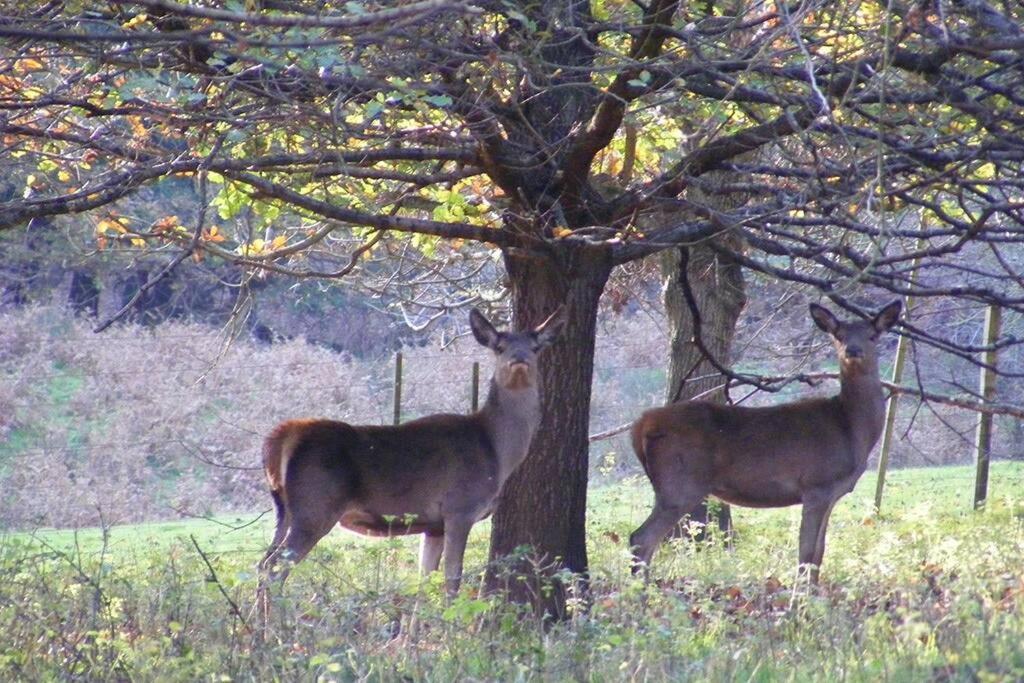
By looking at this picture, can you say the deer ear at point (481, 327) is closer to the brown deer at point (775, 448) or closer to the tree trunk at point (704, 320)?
the brown deer at point (775, 448)

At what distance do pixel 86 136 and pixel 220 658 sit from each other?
12.0 ft

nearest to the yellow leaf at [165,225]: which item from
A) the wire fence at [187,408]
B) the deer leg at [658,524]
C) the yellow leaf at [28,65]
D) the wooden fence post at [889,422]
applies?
the yellow leaf at [28,65]

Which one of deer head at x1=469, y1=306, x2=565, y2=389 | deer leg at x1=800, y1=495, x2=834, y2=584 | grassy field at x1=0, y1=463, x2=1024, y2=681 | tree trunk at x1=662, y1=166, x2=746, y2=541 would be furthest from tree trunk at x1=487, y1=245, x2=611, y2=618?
tree trunk at x1=662, y1=166, x2=746, y2=541

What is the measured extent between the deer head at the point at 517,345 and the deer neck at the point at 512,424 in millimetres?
98

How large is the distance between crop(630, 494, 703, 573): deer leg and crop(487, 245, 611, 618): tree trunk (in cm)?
136

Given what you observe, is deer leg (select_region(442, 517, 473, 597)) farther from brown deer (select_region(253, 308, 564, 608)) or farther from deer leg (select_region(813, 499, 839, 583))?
deer leg (select_region(813, 499, 839, 583))

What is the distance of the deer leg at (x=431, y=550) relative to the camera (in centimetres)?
1077

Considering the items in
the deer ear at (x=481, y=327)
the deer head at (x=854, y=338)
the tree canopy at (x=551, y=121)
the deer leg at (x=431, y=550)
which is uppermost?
the tree canopy at (x=551, y=121)

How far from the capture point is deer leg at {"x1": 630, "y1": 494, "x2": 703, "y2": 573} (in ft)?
36.8

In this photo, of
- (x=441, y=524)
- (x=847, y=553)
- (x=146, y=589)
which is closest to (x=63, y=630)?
(x=146, y=589)

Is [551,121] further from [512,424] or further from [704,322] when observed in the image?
[704,322]

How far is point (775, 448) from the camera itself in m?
11.6

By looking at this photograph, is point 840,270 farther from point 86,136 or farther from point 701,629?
point 86,136

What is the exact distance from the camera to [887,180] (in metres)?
8.49
